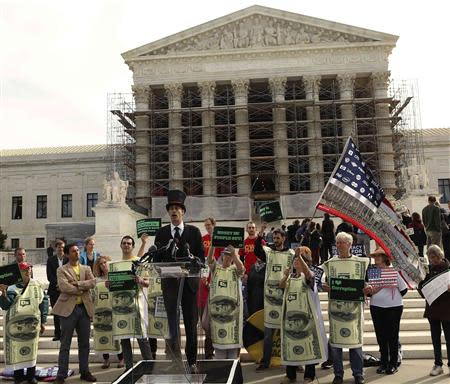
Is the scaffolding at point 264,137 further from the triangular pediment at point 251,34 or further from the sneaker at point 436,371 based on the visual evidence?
the sneaker at point 436,371

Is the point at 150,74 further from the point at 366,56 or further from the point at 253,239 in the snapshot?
the point at 253,239

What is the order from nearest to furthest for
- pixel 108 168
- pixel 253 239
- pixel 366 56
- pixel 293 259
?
pixel 293 259 → pixel 253 239 → pixel 366 56 → pixel 108 168

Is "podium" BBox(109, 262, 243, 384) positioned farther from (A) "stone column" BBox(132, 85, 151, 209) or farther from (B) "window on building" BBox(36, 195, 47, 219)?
(B) "window on building" BBox(36, 195, 47, 219)

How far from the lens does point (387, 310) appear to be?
23.2 ft

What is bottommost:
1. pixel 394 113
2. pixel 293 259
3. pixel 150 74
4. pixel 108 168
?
pixel 293 259

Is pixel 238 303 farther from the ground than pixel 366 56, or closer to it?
closer to it

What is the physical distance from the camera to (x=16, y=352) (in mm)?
6973

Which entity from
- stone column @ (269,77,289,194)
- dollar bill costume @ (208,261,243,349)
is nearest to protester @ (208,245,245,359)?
dollar bill costume @ (208,261,243,349)

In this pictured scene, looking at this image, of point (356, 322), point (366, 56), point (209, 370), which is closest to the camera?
point (209, 370)

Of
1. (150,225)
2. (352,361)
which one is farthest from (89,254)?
(352,361)

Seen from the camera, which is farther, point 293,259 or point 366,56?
point 366,56

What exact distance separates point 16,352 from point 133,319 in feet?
5.43

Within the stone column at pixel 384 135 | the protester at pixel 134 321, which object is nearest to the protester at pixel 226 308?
the protester at pixel 134 321

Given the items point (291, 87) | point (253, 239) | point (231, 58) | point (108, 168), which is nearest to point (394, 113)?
point (291, 87)
